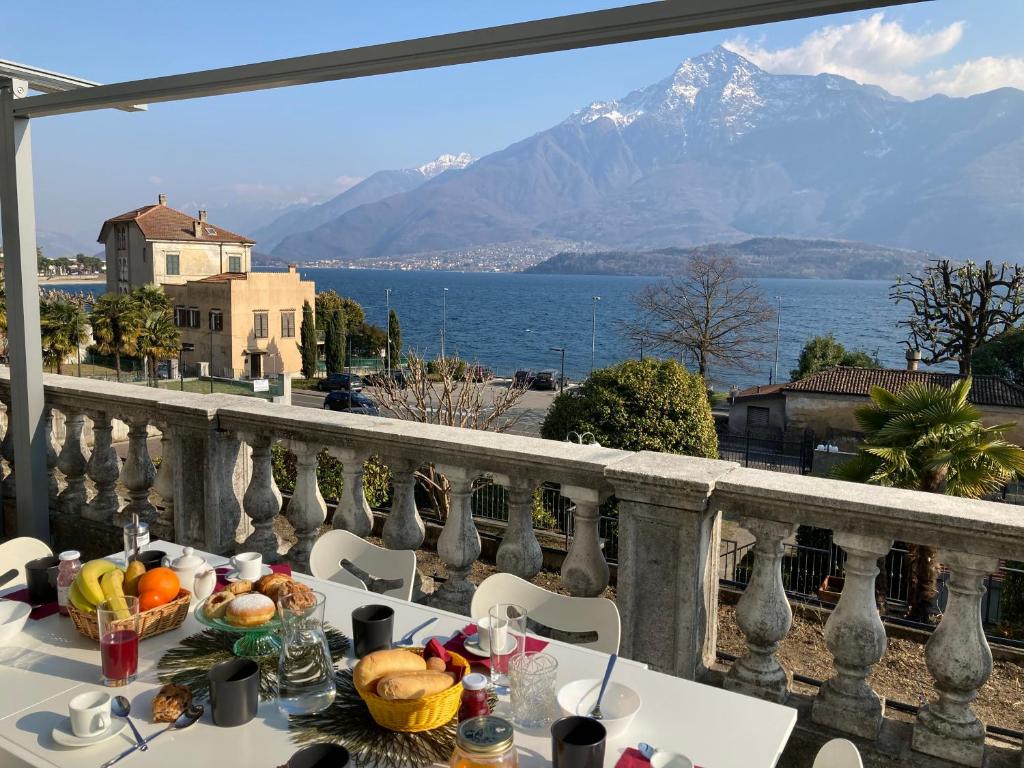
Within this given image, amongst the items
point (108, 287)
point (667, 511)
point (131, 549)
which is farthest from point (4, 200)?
point (108, 287)

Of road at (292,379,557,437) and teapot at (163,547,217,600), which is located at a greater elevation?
teapot at (163,547,217,600)

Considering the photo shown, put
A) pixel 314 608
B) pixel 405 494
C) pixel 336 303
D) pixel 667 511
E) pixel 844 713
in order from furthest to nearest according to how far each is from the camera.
Answer: pixel 336 303 < pixel 405 494 < pixel 667 511 < pixel 844 713 < pixel 314 608

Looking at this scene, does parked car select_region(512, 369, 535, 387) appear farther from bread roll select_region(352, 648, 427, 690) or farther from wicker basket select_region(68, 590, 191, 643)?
bread roll select_region(352, 648, 427, 690)

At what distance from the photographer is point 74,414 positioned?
5086 millimetres

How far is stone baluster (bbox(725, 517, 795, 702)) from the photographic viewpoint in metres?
2.81

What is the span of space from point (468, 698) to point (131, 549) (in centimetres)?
161

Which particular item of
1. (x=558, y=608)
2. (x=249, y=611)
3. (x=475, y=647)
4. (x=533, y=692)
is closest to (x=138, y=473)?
(x=249, y=611)

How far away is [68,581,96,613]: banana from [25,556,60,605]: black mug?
360 mm

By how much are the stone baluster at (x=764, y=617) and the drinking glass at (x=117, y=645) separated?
2002mm

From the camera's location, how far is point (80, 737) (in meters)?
1.86

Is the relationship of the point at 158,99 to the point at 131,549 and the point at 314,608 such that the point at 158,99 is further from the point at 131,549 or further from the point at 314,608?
the point at 314,608

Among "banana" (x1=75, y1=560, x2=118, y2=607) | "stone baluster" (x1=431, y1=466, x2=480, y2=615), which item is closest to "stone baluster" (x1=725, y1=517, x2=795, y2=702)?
"stone baluster" (x1=431, y1=466, x2=480, y2=615)

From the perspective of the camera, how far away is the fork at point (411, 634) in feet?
7.90

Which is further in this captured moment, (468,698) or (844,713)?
(844,713)
